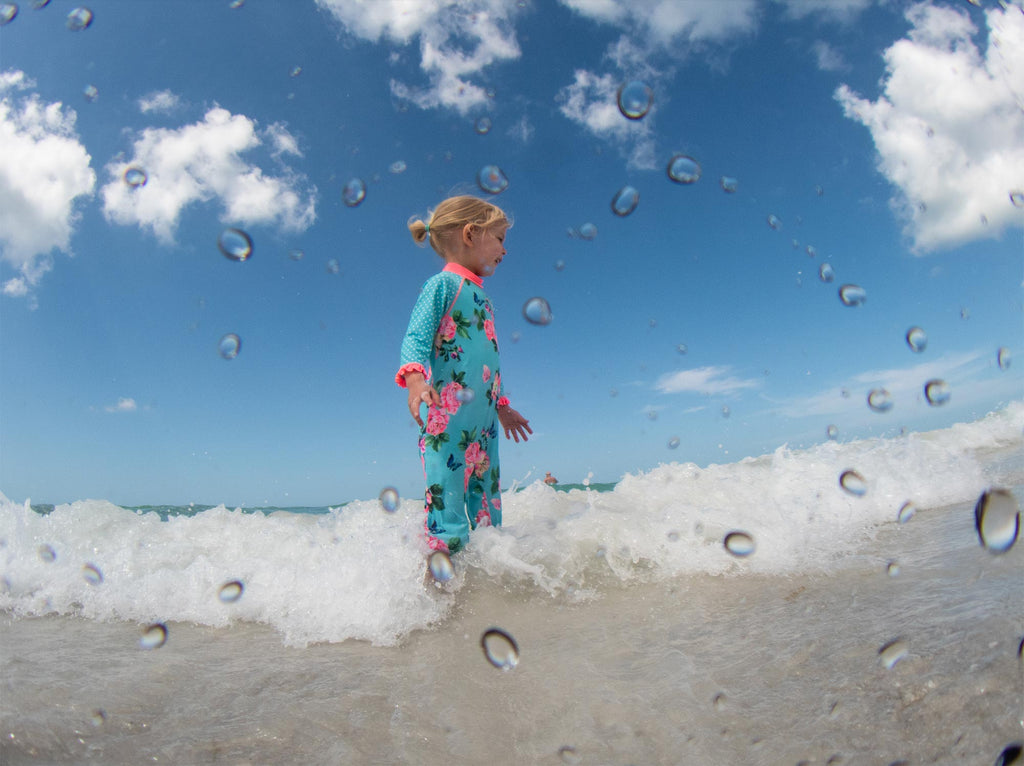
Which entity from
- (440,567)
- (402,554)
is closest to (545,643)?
(440,567)

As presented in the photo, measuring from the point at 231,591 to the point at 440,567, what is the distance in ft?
4.45

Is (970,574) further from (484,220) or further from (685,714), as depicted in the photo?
(484,220)

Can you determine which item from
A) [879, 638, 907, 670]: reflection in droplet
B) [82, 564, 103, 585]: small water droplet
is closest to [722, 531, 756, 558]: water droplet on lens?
[879, 638, 907, 670]: reflection in droplet

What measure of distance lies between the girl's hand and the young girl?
197mm

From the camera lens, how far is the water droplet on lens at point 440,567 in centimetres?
252

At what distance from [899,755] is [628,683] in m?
0.76

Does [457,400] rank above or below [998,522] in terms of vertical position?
above

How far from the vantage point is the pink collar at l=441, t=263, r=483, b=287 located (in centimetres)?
293

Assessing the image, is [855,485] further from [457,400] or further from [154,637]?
[154,637]

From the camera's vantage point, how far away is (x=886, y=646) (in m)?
1.68

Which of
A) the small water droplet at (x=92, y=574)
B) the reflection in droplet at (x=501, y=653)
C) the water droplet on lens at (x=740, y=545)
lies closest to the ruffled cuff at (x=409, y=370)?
the reflection in droplet at (x=501, y=653)

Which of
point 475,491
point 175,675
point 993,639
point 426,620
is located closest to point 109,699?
point 175,675

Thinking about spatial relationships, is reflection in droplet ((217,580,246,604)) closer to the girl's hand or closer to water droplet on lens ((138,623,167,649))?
water droplet on lens ((138,623,167,649))

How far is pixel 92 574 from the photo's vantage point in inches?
136
